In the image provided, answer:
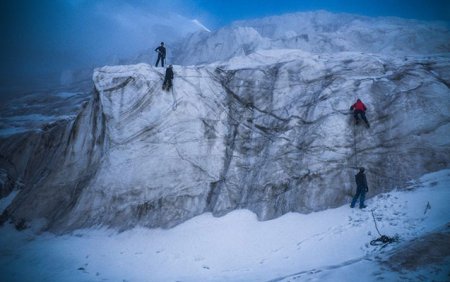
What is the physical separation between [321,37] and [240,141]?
46.7m

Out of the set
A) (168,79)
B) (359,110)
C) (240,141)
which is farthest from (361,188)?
(168,79)

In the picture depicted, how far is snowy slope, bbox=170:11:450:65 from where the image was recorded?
155ft

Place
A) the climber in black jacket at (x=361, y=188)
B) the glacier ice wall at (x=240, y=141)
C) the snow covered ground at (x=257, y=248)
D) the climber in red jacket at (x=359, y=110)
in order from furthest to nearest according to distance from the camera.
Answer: the climber in red jacket at (x=359, y=110) → the glacier ice wall at (x=240, y=141) → the climber in black jacket at (x=361, y=188) → the snow covered ground at (x=257, y=248)

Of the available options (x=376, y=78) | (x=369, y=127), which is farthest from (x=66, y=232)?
(x=376, y=78)

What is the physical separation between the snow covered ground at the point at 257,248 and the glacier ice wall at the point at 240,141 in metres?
1.06

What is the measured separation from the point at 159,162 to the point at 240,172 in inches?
211

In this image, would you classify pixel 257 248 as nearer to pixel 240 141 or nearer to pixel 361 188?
pixel 361 188

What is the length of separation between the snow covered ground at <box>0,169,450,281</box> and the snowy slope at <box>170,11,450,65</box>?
38496 millimetres

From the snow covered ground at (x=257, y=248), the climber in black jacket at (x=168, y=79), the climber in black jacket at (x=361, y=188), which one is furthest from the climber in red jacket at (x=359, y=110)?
the climber in black jacket at (x=168, y=79)

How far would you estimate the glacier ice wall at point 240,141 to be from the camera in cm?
1714

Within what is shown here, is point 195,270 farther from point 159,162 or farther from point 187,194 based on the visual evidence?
point 159,162

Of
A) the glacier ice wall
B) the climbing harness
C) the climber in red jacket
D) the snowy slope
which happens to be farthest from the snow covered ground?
the snowy slope

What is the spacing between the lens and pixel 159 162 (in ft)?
64.3

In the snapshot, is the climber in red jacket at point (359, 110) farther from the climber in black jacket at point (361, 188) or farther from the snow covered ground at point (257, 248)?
the snow covered ground at point (257, 248)
